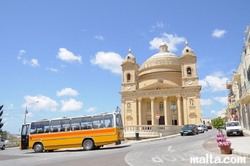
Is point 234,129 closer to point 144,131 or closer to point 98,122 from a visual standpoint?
point 144,131

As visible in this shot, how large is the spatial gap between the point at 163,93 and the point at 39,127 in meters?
41.1

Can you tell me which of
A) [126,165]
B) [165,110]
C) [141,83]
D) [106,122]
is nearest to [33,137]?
[106,122]

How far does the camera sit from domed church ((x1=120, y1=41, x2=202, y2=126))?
5603cm

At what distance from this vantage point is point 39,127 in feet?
63.3

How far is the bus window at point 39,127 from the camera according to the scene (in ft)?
62.7

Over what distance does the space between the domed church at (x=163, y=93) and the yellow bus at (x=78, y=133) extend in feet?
125

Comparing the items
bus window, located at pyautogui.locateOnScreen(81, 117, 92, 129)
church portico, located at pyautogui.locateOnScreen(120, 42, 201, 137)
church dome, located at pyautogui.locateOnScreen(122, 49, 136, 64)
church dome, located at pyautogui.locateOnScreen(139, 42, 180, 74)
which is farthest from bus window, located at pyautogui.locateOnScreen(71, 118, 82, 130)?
church dome, located at pyautogui.locateOnScreen(139, 42, 180, 74)

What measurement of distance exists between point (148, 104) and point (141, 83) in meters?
8.35

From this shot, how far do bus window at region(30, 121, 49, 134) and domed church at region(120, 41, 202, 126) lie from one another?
39.0 metres

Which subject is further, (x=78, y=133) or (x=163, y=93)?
(x=163, y=93)

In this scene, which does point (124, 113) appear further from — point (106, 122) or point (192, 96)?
point (106, 122)

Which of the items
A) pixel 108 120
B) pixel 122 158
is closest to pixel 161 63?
pixel 108 120

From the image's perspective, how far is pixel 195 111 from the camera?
54812 mm

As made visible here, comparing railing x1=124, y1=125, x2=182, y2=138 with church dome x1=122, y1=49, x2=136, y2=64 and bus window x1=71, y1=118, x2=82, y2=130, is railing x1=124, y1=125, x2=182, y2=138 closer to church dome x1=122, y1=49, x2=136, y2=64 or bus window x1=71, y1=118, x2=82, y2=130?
bus window x1=71, y1=118, x2=82, y2=130
